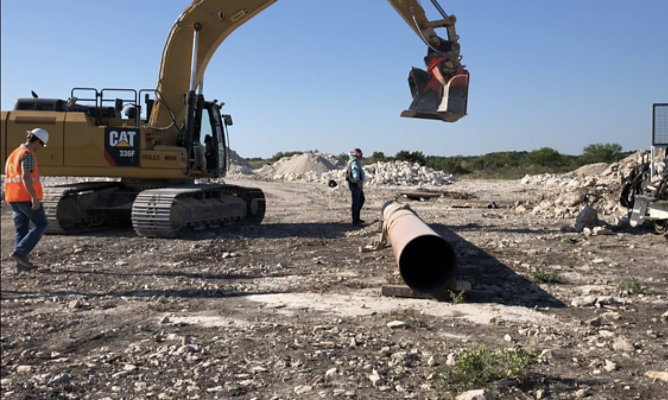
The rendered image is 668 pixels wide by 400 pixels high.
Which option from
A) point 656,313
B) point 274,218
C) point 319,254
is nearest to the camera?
point 656,313

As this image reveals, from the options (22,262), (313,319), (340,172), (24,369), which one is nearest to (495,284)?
(313,319)

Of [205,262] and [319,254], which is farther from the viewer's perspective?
[319,254]

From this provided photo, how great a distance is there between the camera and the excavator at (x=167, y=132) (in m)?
11.3

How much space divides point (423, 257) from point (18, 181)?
4.97m

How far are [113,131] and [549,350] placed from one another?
9.22 metres

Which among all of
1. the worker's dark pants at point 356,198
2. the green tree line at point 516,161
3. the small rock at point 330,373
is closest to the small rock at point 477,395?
the small rock at point 330,373

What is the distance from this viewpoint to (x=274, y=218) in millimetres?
15586

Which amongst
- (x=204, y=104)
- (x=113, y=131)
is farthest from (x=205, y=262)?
(x=204, y=104)

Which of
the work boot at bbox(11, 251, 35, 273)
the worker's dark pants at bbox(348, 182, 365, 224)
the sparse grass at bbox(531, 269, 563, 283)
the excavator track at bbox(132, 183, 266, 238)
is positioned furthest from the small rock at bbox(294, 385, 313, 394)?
the worker's dark pants at bbox(348, 182, 365, 224)

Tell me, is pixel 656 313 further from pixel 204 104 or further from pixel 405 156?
pixel 405 156

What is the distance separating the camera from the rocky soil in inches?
160

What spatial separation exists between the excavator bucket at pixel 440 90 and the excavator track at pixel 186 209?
13.7 feet

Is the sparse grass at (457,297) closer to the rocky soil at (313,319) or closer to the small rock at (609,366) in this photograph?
the rocky soil at (313,319)

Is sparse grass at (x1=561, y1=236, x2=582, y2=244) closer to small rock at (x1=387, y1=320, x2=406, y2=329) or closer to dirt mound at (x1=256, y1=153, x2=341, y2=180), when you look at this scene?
small rock at (x1=387, y1=320, x2=406, y2=329)
